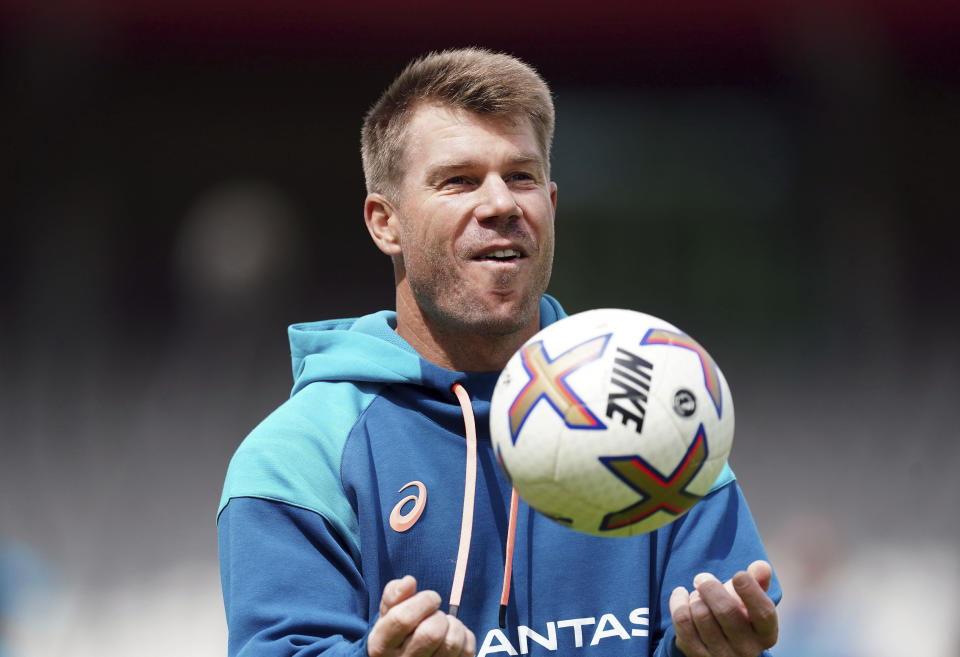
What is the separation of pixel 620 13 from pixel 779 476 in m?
3.45

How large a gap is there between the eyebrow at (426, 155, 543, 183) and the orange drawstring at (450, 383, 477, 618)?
0.49m

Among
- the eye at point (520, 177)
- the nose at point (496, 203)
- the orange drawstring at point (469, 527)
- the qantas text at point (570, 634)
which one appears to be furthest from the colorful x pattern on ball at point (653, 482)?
the eye at point (520, 177)

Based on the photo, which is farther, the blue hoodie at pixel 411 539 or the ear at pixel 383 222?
the ear at pixel 383 222

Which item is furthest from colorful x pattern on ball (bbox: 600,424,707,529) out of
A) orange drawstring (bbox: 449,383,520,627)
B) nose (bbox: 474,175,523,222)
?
nose (bbox: 474,175,523,222)

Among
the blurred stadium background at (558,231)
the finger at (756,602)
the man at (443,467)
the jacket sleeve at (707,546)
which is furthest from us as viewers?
the blurred stadium background at (558,231)

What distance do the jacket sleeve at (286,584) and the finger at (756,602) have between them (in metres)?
0.74

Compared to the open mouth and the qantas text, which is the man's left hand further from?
the open mouth

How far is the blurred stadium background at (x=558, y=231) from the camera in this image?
773 cm

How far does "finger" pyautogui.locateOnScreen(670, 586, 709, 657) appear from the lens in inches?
86.9

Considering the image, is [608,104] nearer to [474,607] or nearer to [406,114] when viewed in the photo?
[406,114]

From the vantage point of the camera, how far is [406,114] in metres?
2.84

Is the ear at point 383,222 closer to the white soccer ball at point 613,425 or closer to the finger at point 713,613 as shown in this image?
the white soccer ball at point 613,425

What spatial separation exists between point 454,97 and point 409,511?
98 cm

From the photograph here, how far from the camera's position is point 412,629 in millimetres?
2033
